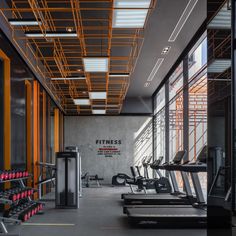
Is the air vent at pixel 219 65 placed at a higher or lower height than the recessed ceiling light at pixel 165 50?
lower

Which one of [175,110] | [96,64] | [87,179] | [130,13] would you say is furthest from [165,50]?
[87,179]

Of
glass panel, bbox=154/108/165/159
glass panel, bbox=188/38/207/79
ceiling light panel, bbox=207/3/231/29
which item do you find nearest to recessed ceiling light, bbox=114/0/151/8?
ceiling light panel, bbox=207/3/231/29

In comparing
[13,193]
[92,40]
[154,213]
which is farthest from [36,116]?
[154,213]

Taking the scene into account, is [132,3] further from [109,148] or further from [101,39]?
[109,148]

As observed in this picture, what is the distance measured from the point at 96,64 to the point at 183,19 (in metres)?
2.08

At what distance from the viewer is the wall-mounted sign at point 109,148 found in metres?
20.6

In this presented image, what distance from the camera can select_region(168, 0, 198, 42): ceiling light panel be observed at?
8466 mm

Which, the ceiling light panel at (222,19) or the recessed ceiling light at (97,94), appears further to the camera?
the recessed ceiling light at (97,94)

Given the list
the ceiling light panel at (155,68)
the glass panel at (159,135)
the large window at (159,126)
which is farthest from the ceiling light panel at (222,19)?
the glass panel at (159,135)

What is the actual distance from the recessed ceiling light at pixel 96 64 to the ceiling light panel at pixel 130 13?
2.07 meters

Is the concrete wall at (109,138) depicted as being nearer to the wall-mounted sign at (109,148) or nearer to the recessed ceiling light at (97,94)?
the wall-mounted sign at (109,148)

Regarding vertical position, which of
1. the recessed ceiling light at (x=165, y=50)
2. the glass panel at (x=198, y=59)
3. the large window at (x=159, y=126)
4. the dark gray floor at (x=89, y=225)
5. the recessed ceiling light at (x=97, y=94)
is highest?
the recessed ceiling light at (x=165, y=50)

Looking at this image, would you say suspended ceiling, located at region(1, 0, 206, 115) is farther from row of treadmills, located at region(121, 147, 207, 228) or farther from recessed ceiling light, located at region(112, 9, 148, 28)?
row of treadmills, located at region(121, 147, 207, 228)

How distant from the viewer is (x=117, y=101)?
18.2 meters
